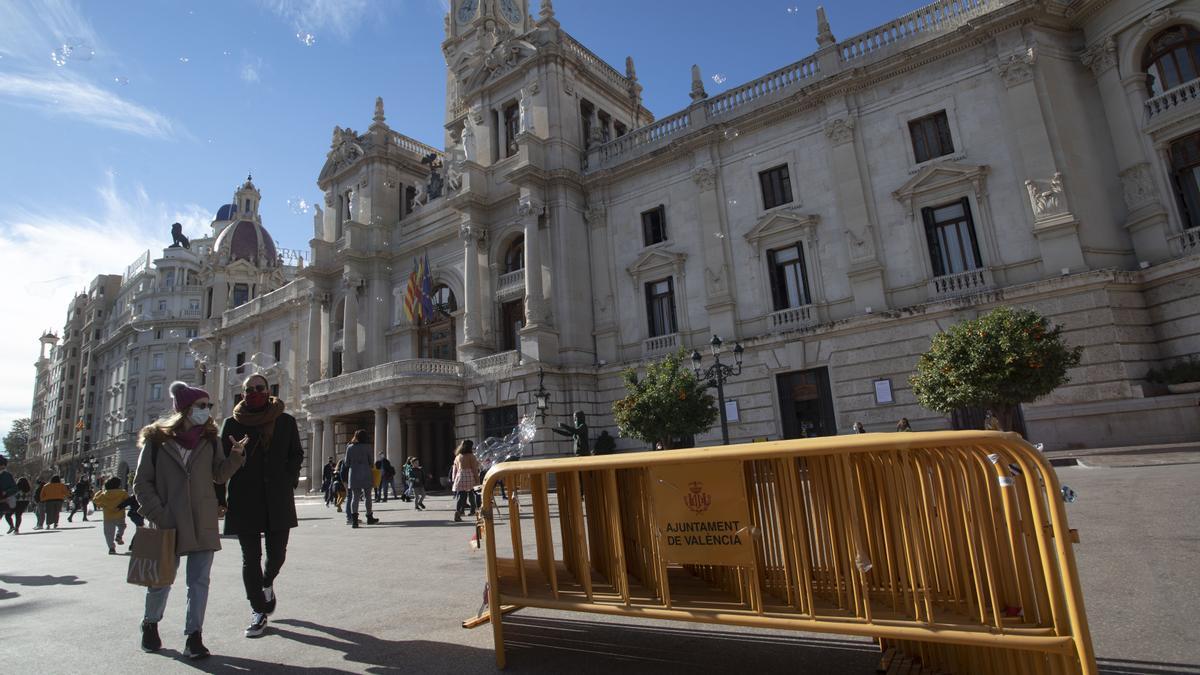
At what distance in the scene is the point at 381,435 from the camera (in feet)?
89.6

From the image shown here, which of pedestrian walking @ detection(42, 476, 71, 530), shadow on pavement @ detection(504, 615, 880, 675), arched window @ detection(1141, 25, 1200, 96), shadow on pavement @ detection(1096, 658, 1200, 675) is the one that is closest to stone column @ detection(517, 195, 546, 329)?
pedestrian walking @ detection(42, 476, 71, 530)

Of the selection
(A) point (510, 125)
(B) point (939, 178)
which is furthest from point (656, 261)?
(A) point (510, 125)

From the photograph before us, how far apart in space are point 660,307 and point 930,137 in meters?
11.2

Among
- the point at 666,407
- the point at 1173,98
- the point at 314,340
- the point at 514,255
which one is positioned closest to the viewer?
the point at 1173,98

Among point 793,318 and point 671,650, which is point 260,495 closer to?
point 671,650

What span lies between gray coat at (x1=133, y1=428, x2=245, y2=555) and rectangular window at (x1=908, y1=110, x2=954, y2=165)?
869 inches

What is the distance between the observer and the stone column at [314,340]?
35.4m

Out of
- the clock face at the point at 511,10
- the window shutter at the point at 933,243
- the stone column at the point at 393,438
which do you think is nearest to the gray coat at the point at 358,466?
the stone column at the point at 393,438

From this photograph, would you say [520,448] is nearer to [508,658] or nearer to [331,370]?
[331,370]

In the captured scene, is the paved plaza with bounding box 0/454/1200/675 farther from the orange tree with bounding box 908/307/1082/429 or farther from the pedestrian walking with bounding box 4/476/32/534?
the pedestrian walking with bounding box 4/476/32/534

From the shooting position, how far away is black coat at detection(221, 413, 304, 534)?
205 inches

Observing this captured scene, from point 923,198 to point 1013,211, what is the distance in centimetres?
258

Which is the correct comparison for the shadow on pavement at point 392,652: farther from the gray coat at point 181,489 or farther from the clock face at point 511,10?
the clock face at point 511,10

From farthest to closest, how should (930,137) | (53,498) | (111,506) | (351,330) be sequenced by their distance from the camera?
(351,330) < (930,137) < (53,498) < (111,506)
